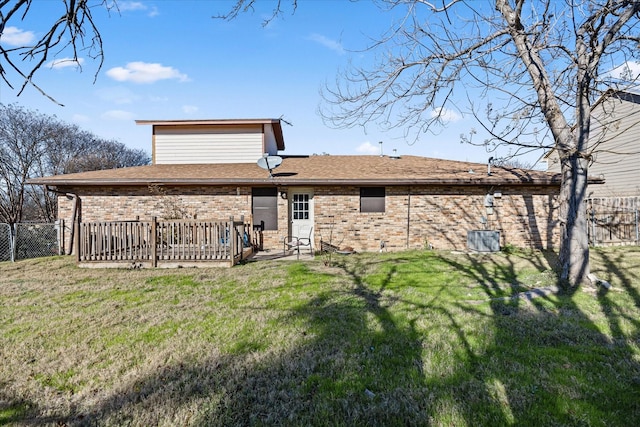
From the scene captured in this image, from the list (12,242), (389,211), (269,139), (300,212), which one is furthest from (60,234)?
(389,211)

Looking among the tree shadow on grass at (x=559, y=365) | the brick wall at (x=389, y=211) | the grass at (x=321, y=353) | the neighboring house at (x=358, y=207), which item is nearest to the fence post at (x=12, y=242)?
the neighboring house at (x=358, y=207)

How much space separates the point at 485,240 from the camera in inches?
399

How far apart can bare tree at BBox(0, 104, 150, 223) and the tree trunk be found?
1937 centimetres

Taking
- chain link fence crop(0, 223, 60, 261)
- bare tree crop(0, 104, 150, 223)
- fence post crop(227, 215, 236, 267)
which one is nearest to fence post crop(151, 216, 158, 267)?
fence post crop(227, 215, 236, 267)

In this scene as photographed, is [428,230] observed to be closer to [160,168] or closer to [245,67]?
[245,67]

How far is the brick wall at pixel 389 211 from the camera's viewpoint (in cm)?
1116

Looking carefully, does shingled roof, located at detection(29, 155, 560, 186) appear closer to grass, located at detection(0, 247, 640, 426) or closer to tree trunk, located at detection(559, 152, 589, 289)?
tree trunk, located at detection(559, 152, 589, 289)

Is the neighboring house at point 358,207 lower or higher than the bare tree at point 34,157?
lower

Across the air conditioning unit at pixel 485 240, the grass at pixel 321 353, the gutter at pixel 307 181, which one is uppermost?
the gutter at pixel 307 181

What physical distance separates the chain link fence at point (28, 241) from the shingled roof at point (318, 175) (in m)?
1.58

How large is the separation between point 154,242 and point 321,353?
6475mm

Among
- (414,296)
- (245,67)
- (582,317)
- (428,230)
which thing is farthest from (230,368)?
(428,230)

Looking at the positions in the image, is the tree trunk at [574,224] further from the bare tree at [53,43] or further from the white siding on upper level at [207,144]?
the white siding on upper level at [207,144]

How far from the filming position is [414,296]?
5.50m
